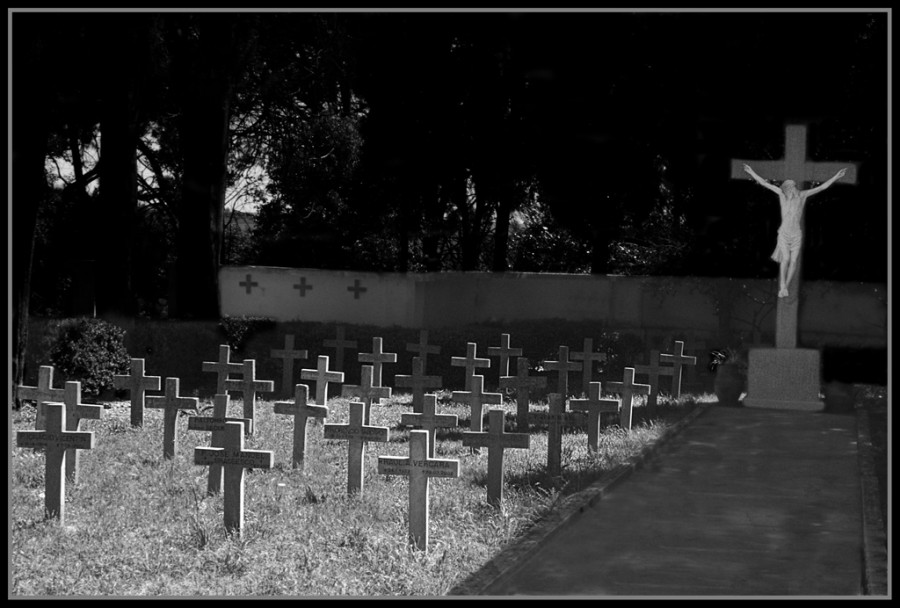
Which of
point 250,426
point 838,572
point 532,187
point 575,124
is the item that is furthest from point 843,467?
point 532,187

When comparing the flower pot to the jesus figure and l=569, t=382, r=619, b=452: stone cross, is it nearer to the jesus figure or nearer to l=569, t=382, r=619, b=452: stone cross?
the jesus figure

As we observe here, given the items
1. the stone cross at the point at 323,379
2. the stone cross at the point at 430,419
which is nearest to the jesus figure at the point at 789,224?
the stone cross at the point at 323,379

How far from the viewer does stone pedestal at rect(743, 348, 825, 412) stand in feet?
47.8

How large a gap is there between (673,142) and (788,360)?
6076 millimetres

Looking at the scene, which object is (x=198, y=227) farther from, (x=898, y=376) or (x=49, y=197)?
(x=898, y=376)

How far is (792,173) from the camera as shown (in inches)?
574

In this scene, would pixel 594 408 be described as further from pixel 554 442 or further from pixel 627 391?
pixel 627 391

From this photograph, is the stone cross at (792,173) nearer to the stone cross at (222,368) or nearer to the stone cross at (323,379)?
the stone cross at (323,379)

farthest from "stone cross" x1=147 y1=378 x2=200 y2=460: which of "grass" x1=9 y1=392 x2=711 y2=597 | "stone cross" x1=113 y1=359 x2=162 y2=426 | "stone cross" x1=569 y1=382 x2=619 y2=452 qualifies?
"stone cross" x1=569 y1=382 x2=619 y2=452

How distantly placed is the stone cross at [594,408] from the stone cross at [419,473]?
3816 mm

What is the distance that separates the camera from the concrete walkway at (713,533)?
6.75 metres

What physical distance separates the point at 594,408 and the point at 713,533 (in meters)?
3.46

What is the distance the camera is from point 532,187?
82.9 ft

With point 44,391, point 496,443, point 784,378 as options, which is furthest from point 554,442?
point 784,378
